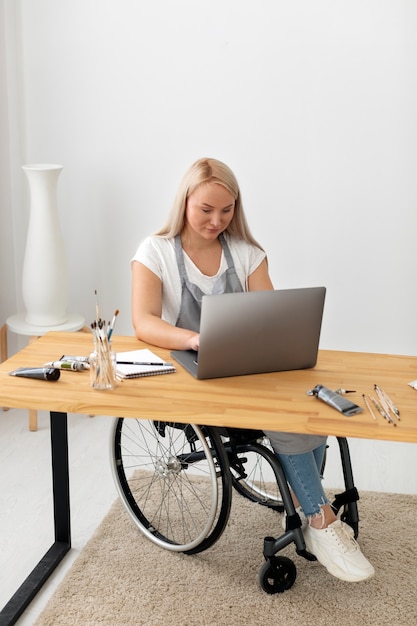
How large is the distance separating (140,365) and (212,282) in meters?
0.53

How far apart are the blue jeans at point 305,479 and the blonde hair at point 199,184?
80cm

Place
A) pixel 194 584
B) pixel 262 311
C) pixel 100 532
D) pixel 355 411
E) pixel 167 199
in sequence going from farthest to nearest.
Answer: pixel 167 199
pixel 100 532
pixel 194 584
pixel 262 311
pixel 355 411

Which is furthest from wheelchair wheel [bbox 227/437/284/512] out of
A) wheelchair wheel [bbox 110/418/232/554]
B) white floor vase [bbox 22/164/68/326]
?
white floor vase [bbox 22/164/68/326]

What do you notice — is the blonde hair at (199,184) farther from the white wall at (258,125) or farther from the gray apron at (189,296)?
the white wall at (258,125)

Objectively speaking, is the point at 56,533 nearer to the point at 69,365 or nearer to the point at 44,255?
the point at 69,365

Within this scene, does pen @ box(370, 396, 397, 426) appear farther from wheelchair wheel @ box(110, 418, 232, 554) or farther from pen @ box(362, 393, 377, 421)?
wheelchair wheel @ box(110, 418, 232, 554)

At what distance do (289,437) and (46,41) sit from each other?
2.41 meters

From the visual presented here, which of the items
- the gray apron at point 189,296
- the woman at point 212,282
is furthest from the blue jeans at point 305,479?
the gray apron at point 189,296

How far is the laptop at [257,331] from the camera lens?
2.16 metres

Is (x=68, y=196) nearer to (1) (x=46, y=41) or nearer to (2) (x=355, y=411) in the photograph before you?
(1) (x=46, y=41)

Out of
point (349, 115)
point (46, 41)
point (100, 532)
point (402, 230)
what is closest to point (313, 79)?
point (349, 115)

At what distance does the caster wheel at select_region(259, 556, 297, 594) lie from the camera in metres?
2.45

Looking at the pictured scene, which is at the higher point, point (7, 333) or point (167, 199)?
point (167, 199)

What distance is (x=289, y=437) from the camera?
2334 mm
